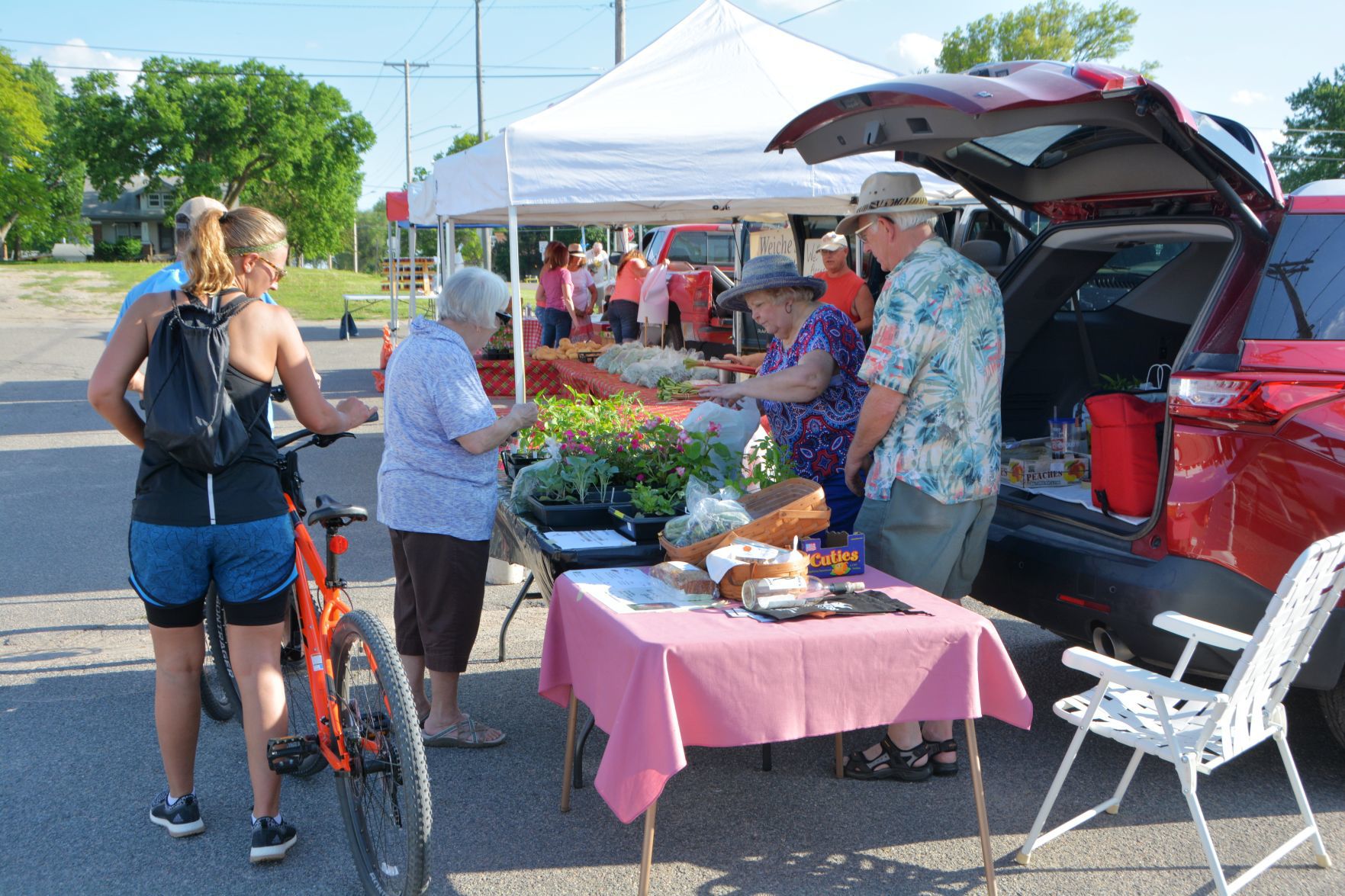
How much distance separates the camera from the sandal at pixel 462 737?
3898 mm

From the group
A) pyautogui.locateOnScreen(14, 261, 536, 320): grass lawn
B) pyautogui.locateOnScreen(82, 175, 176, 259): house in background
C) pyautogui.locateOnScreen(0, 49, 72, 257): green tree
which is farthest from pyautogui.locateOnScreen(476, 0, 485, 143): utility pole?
pyautogui.locateOnScreen(82, 175, 176, 259): house in background

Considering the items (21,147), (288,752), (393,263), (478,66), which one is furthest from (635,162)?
(21,147)

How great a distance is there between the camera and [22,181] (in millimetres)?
54219

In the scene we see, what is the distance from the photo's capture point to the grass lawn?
32500mm

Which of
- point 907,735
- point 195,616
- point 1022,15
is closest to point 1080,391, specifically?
point 907,735

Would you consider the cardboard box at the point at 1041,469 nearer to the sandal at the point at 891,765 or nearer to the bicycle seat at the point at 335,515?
the sandal at the point at 891,765

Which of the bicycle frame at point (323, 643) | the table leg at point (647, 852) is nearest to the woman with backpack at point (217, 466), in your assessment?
the bicycle frame at point (323, 643)

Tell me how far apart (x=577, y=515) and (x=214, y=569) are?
4.09 feet

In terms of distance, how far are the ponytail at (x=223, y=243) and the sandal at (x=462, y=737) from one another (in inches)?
70.3

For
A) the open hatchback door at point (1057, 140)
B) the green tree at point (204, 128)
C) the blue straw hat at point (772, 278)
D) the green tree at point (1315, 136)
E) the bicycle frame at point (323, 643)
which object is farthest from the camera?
the green tree at point (204, 128)

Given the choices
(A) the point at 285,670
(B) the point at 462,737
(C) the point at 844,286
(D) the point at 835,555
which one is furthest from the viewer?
(C) the point at 844,286

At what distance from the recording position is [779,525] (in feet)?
10.5

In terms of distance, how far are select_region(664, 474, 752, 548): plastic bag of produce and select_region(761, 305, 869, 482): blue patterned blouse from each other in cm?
72

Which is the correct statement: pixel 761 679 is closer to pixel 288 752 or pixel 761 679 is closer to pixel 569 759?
pixel 569 759
